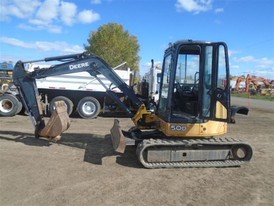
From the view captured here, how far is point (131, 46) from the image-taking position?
159 feet

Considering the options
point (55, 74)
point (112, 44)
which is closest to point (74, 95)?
point (55, 74)

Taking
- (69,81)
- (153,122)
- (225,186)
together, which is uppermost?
(69,81)

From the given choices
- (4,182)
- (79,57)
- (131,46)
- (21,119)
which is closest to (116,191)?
(4,182)

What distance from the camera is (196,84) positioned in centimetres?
799

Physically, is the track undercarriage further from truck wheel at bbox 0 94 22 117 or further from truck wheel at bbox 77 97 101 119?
truck wheel at bbox 0 94 22 117

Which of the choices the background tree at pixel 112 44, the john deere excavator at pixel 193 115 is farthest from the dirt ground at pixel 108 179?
the background tree at pixel 112 44

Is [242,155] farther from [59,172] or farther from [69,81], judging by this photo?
[69,81]

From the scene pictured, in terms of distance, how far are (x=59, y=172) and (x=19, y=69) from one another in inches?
140

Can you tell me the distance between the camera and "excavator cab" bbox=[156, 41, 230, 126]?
7.62 metres

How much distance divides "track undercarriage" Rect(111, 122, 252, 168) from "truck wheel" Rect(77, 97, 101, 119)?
8.41m

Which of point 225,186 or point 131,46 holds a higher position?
point 131,46

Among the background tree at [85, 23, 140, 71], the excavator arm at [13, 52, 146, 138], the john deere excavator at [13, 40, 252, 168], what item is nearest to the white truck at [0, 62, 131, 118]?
the excavator arm at [13, 52, 146, 138]

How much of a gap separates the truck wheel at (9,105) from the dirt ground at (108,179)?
6225 millimetres

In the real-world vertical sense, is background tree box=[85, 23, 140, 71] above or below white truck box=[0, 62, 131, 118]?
above
